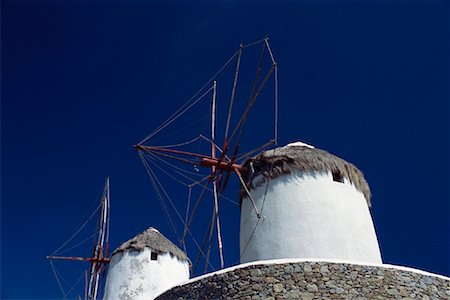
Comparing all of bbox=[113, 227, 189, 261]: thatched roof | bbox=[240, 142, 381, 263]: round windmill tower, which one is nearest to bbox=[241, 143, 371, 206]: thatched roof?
bbox=[240, 142, 381, 263]: round windmill tower

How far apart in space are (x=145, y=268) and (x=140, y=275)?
0.32m

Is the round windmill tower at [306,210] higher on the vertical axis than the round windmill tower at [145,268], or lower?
higher

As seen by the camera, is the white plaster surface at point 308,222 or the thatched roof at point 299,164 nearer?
the white plaster surface at point 308,222

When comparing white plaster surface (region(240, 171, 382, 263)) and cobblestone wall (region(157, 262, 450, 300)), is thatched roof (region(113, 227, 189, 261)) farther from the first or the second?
cobblestone wall (region(157, 262, 450, 300))

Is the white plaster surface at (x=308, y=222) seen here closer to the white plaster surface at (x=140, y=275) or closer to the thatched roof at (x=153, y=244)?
the white plaster surface at (x=140, y=275)

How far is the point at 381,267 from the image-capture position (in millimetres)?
6809

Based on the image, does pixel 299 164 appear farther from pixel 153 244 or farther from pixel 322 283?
pixel 153 244

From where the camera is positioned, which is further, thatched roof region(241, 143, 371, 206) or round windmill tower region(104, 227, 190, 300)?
round windmill tower region(104, 227, 190, 300)

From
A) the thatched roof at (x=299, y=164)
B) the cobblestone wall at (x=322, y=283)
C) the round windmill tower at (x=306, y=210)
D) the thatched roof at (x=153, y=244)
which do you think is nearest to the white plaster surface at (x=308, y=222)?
the round windmill tower at (x=306, y=210)

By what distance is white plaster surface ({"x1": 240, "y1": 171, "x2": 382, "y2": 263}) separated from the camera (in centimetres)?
832

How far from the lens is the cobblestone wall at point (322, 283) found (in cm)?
646

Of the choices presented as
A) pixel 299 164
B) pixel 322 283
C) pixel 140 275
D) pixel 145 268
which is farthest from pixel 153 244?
pixel 322 283

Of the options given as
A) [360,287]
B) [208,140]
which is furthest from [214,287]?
[208,140]

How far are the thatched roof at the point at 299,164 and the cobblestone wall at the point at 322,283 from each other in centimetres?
277
